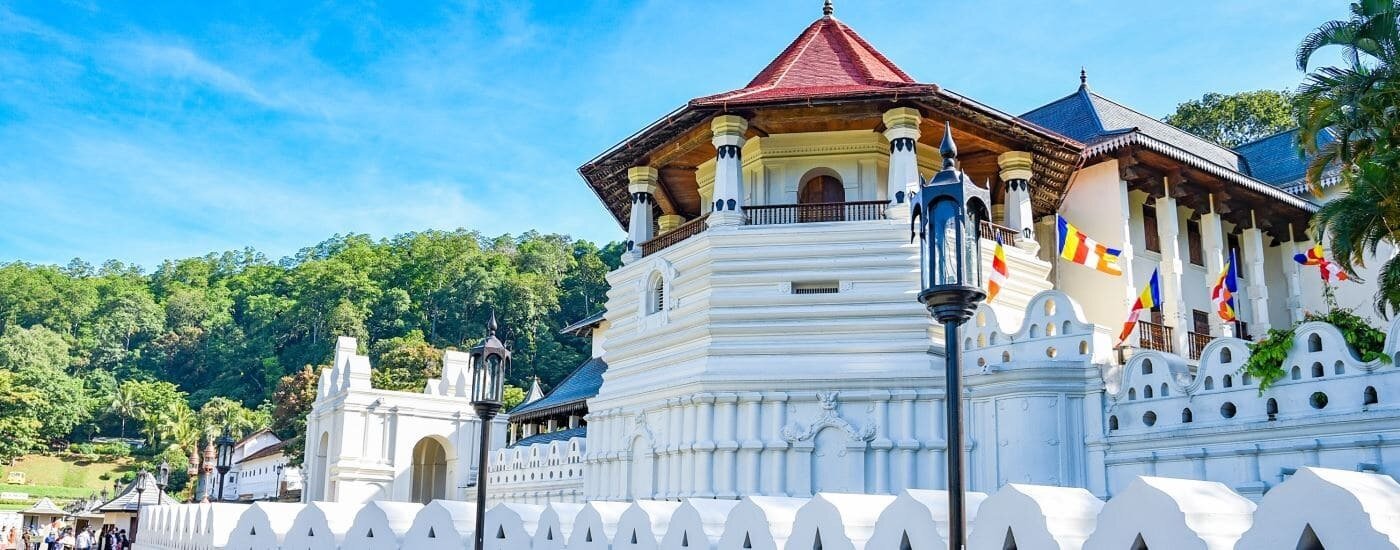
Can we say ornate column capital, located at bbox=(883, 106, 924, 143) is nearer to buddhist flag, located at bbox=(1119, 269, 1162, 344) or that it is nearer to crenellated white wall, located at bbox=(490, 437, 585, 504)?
buddhist flag, located at bbox=(1119, 269, 1162, 344)

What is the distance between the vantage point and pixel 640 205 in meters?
23.6

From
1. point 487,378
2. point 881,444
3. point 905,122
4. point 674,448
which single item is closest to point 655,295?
point 674,448

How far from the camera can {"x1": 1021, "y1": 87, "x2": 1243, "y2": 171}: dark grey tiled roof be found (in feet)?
84.8

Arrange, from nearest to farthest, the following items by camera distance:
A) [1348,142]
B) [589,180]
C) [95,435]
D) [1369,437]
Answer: [1369,437] < [1348,142] < [589,180] < [95,435]

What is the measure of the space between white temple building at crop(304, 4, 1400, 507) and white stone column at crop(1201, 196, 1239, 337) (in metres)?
0.06

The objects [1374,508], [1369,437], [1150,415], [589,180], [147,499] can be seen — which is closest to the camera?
[1374,508]

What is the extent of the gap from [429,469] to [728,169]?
19.2 metres

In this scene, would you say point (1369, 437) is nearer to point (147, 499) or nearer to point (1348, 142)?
point (1348, 142)

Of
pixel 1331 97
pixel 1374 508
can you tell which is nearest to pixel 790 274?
pixel 1331 97

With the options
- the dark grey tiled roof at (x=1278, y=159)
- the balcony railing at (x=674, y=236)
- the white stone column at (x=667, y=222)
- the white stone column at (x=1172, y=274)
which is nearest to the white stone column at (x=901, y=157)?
the balcony railing at (x=674, y=236)

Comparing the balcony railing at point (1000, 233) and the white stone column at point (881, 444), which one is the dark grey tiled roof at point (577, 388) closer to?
the balcony railing at point (1000, 233)

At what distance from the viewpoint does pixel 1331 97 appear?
15461 mm

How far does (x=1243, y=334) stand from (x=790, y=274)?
12846mm

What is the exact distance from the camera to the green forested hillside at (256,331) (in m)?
77.1
